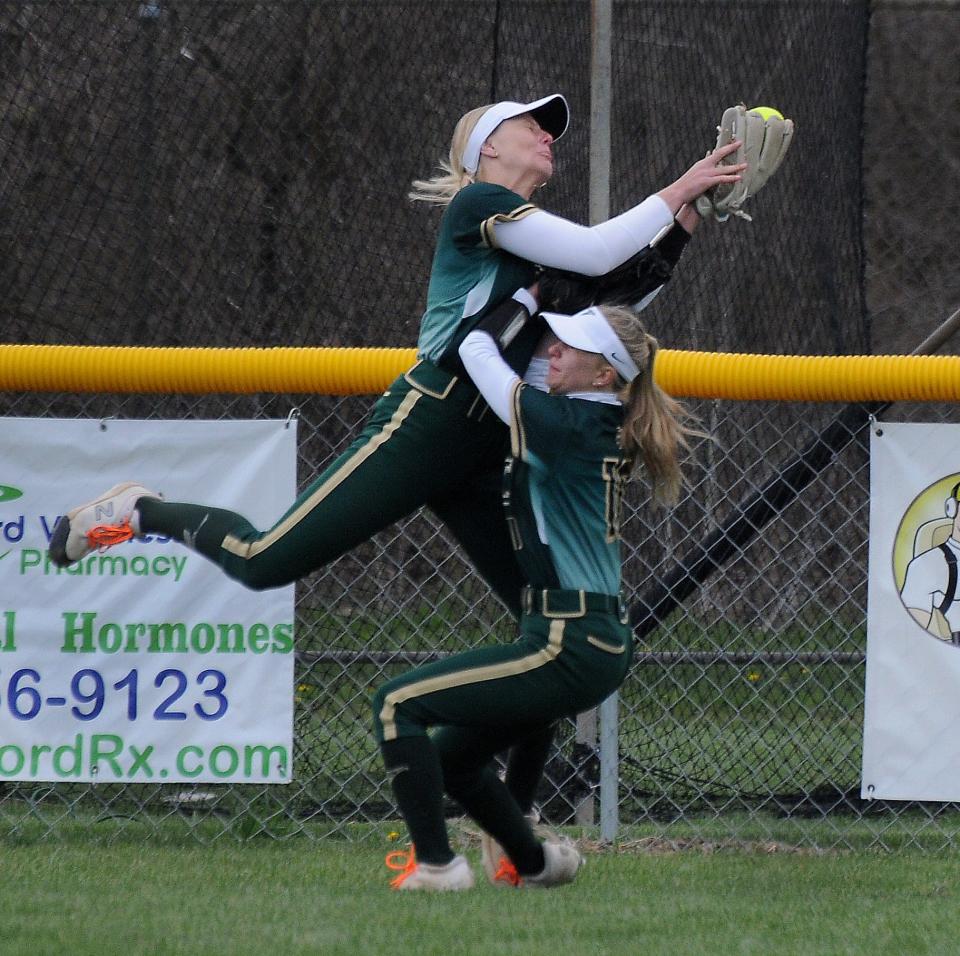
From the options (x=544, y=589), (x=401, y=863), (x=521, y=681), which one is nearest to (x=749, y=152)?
(x=544, y=589)

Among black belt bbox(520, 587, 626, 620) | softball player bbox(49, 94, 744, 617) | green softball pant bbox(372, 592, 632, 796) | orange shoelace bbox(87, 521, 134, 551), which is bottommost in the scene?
green softball pant bbox(372, 592, 632, 796)

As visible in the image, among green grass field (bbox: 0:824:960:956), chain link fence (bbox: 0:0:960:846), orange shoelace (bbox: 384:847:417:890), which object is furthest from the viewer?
chain link fence (bbox: 0:0:960:846)

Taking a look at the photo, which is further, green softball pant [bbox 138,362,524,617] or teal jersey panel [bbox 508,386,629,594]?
green softball pant [bbox 138,362,524,617]

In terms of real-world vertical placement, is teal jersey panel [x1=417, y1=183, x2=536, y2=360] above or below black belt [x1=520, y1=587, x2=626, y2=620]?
above

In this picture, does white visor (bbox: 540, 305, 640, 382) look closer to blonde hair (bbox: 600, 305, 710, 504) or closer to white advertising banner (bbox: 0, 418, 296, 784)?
blonde hair (bbox: 600, 305, 710, 504)

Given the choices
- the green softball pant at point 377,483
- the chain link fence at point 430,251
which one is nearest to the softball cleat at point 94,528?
the green softball pant at point 377,483

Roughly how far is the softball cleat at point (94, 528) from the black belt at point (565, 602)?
100 cm

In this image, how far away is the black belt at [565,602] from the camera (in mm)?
3342

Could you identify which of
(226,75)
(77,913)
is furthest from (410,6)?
(77,913)

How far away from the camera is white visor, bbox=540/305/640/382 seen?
3.38m

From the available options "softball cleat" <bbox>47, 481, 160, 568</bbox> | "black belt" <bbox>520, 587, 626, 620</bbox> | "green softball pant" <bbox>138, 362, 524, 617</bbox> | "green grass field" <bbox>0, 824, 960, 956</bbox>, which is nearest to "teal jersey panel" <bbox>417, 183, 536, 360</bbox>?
"green softball pant" <bbox>138, 362, 524, 617</bbox>

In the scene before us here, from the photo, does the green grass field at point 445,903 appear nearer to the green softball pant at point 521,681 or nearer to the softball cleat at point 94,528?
the green softball pant at point 521,681

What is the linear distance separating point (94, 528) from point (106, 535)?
0.04m

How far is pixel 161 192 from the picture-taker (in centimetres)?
555
